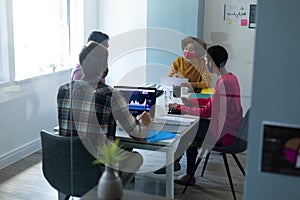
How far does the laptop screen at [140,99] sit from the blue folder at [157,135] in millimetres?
204

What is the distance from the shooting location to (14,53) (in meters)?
3.45

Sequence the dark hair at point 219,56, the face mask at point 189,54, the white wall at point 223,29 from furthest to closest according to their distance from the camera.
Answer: the face mask at point 189,54
the white wall at point 223,29
the dark hair at point 219,56

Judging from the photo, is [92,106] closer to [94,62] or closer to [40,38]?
[94,62]

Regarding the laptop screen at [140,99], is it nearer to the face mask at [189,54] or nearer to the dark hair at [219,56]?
the dark hair at [219,56]

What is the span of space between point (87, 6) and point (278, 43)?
3.33 metres

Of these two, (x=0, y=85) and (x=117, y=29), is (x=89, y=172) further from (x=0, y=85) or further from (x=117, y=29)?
(x=117, y=29)

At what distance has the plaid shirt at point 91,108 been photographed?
6.84 ft

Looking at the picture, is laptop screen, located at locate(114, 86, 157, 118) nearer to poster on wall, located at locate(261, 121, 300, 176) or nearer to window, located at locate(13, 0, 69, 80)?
poster on wall, located at locate(261, 121, 300, 176)

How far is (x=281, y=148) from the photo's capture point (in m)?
1.23

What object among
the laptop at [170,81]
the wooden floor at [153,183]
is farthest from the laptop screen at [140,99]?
the laptop at [170,81]

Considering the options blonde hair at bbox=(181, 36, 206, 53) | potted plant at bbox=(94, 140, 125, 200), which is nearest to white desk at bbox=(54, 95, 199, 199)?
potted plant at bbox=(94, 140, 125, 200)

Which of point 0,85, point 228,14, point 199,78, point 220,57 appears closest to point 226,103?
point 220,57

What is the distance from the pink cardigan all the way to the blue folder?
0.40 m

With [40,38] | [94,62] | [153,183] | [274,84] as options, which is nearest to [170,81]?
[153,183]
